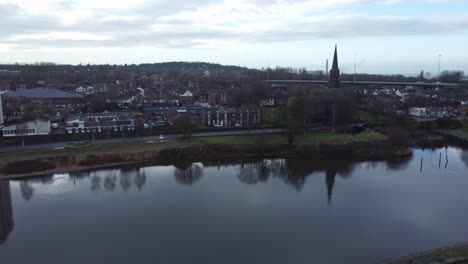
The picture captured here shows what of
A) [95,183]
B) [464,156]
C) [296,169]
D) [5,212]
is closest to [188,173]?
[95,183]

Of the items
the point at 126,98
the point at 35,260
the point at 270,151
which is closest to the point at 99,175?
the point at 35,260

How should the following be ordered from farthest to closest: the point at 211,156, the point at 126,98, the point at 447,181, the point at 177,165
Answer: the point at 126,98 → the point at 211,156 → the point at 177,165 → the point at 447,181

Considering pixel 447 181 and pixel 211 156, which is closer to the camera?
pixel 447 181

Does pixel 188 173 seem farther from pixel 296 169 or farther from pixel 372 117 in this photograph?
pixel 372 117

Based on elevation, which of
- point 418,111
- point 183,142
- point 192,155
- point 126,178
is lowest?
point 126,178

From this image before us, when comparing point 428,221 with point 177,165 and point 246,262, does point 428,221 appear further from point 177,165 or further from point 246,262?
point 177,165

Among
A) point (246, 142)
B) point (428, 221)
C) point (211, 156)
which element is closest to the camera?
point (428, 221)

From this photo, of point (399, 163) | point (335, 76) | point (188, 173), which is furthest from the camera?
point (335, 76)
